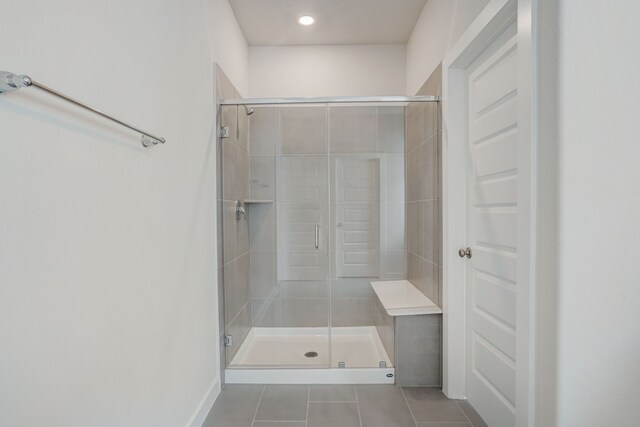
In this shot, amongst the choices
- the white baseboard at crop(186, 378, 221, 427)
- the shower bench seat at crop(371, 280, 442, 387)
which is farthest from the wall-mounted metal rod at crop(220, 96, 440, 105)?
the white baseboard at crop(186, 378, 221, 427)

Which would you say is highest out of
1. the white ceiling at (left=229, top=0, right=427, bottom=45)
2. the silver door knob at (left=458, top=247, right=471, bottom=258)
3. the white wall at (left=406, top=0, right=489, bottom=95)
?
the white ceiling at (left=229, top=0, right=427, bottom=45)

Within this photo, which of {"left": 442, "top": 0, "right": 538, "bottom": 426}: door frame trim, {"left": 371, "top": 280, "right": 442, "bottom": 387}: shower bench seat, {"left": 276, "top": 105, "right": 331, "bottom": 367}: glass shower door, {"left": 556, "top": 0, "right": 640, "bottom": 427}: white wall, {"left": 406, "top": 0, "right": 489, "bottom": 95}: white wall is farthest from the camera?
{"left": 276, "top": 105, "right": 331, "bottom": 367}: glass shower door

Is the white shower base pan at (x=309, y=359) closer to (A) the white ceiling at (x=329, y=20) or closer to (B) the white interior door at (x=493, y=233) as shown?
(B) the white interior door at (x=493, y=233)

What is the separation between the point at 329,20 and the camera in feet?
9.28

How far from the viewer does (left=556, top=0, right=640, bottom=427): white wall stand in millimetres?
1021

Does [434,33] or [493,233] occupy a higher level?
[434,33]

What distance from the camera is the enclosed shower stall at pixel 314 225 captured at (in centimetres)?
243

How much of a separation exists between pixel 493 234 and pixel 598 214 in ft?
2.21

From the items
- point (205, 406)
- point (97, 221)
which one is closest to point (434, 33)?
point (97, 221)

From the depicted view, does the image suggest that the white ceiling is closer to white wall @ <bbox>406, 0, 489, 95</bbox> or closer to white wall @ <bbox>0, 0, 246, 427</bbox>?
white wall @ <bbox>406, 0, 489, 95</bbox>

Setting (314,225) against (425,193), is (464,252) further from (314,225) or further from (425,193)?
(314,225)

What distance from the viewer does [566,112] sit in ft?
3.44

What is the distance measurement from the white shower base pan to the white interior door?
667 mm

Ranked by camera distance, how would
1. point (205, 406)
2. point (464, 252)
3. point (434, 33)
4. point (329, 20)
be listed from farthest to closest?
point (329, 20) < point (434, 33) < point (464, 252) < point (205, 406)
